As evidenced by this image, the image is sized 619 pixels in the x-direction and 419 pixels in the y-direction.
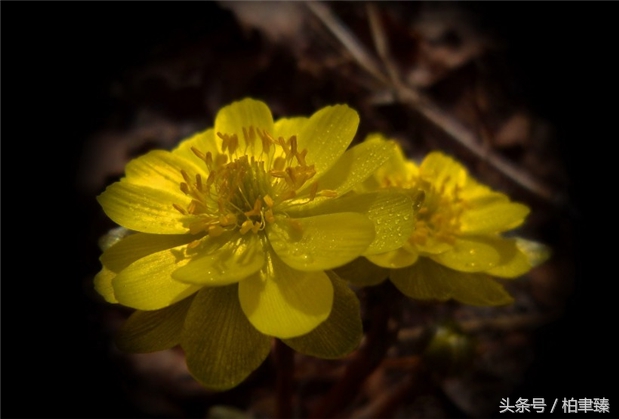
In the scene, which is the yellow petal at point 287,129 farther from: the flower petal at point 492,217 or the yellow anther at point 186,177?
the flower petal at point 492,217

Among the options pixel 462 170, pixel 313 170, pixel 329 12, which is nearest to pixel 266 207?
pixel 313 170

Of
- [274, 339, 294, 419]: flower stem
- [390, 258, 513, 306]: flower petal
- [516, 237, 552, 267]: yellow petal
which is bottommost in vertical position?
[274, 339, 294, 419]: flower stem

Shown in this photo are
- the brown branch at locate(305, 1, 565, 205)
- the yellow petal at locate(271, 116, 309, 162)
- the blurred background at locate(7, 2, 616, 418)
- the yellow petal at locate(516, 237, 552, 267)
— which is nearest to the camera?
the yellow petal at locate(271, 116, 309, 162)

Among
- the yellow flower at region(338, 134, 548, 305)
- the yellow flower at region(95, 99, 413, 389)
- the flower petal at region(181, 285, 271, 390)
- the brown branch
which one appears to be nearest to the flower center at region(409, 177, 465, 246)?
the yellow flower at region(338, 134, 548, 305)

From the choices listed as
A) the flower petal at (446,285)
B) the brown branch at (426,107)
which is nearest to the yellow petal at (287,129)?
the flower petal at (446,285)

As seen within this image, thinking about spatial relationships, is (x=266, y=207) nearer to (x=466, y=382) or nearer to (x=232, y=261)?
(x=232, y=261)

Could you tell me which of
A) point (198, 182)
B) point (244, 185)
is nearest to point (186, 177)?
point (198, 182)

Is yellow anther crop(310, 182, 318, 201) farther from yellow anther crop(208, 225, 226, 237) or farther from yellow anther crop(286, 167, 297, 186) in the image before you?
yellow anther crop(208, 225, 226, 237)
